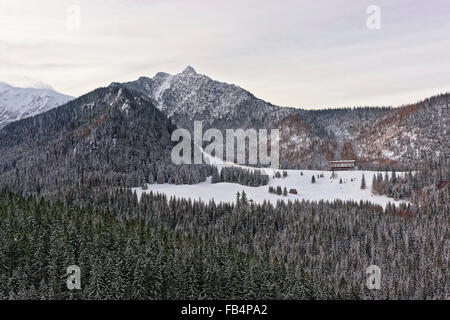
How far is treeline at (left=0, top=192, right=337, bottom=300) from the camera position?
287 feet

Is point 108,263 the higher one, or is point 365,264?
point 108,263

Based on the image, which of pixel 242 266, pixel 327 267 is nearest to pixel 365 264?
pixel 327 267

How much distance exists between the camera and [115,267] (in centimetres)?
9144

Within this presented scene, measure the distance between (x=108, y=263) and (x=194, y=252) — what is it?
23328mm

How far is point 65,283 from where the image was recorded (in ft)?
292

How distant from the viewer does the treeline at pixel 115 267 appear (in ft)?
287
